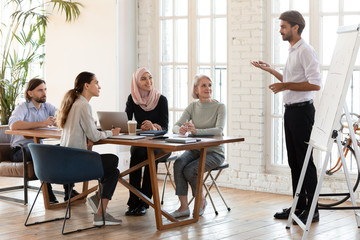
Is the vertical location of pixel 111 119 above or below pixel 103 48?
below

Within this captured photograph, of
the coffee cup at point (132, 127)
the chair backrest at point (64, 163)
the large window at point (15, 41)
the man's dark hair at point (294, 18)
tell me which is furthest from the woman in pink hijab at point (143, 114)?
the large window at point (15, 41)

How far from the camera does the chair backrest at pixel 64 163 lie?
5.26 meters

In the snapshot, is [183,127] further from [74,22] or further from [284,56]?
[74,22]

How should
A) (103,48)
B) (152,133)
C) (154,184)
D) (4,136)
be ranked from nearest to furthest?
1. (154,184)
2. (152,133)
3. (4,136)
4. (103,48)

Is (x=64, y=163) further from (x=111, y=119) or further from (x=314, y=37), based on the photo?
(x=314, y=37)

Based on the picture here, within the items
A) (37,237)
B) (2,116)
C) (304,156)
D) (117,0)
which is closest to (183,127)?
(304,156)

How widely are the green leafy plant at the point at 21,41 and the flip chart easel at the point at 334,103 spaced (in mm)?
4561

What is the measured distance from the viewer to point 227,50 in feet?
25.7

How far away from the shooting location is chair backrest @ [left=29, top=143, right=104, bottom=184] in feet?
17.3

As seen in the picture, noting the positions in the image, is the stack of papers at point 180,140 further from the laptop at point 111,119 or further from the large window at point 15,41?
the large window at point 15,41

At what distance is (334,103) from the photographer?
4.91 metres

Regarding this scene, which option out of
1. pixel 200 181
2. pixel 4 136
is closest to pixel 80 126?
pixel 200 181

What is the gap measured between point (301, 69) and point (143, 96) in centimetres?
173

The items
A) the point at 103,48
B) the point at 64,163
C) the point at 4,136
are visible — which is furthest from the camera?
the point at 103,48
